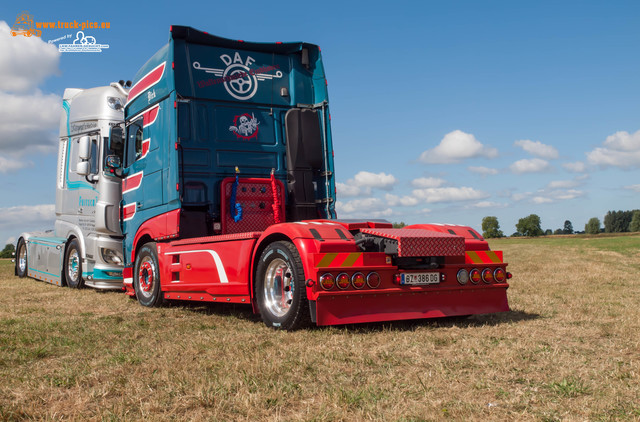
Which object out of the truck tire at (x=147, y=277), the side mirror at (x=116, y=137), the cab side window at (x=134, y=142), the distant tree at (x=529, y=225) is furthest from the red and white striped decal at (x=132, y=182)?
the distant tree at (x=529, y=225)

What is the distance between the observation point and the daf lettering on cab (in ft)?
36.9

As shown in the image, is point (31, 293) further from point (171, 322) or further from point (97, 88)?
point (171, 322)

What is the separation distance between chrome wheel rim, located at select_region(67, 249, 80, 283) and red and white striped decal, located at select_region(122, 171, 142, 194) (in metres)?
3.06

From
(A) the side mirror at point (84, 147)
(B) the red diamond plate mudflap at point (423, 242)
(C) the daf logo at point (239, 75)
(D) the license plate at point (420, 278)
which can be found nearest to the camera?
(B) the red diamond plate mudflap at point (423, 242)

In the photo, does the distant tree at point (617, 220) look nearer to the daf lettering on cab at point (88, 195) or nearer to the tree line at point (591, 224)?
the tree line at point (591, 224)

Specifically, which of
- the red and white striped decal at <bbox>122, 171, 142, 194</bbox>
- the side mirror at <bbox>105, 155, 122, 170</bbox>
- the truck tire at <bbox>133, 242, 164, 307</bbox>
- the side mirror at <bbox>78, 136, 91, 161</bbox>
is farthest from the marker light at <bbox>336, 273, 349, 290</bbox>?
the side mirror at <bbox>78, 136, 91, 161</bbox>

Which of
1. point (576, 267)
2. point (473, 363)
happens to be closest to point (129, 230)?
point (473, 363)

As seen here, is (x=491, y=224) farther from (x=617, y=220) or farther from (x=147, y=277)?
(x=147, y=277)

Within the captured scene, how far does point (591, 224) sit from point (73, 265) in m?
149

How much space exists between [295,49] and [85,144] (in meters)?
4.38

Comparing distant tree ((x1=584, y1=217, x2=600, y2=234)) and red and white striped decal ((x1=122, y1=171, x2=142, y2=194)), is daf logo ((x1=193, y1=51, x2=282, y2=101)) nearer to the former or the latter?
red and white striped decal ((x1=122, y1=171, x2=142, y2=194))

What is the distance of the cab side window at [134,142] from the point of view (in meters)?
9.44

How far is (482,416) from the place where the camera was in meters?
3.23

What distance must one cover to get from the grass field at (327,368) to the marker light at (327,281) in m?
0.45
